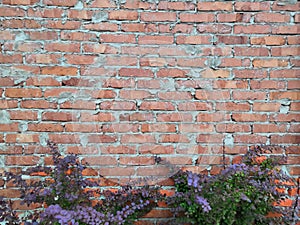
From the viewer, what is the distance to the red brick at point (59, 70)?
208 cm

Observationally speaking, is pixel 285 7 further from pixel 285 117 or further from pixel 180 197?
pixel 180 197

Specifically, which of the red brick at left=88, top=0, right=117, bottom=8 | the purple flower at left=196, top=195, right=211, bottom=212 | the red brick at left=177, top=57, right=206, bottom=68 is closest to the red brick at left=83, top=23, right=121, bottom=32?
the red brick at left=88, top=0, right=117, bottom=8

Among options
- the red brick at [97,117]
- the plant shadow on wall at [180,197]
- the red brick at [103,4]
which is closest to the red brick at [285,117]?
the plant shadow on wall at [180,197]

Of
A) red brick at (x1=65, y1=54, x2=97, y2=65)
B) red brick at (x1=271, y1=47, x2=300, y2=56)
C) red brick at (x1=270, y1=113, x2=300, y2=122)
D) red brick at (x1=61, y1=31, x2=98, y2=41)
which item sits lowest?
red brick at (x1=270, y1=113, x2=300, y2=122)

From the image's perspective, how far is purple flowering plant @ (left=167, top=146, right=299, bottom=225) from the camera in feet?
5.99

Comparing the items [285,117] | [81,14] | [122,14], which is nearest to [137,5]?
[122,14]

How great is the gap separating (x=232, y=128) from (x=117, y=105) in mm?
774

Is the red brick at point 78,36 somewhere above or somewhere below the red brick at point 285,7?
below

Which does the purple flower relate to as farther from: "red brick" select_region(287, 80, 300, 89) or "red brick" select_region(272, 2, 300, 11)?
"red brick" select_region(272, 2, 300, 11)

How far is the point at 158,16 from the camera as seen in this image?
207 cm

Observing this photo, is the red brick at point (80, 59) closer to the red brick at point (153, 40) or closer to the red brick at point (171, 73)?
the red brick at point (153, 40)

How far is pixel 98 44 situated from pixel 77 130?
571 millimetres

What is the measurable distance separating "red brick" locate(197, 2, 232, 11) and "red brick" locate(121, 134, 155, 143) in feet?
2.91

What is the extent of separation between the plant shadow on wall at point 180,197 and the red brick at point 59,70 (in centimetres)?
48
